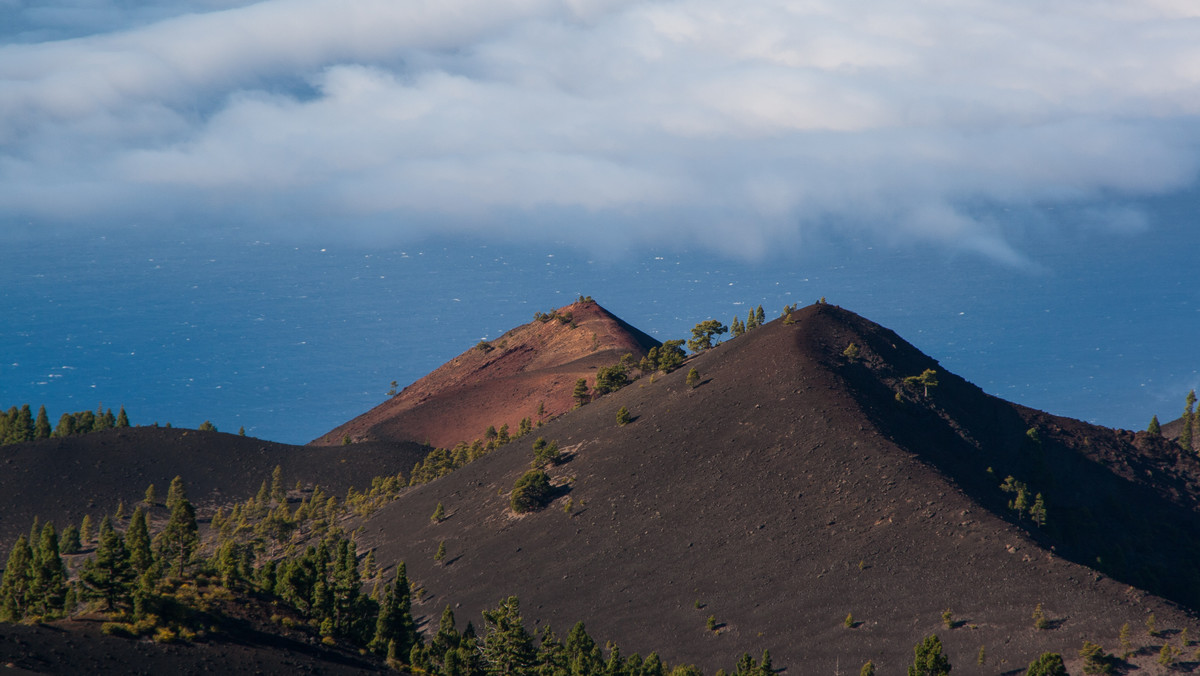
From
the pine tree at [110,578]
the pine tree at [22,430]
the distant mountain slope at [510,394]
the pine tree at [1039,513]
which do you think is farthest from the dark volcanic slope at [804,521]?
the pine tree at [22,430]

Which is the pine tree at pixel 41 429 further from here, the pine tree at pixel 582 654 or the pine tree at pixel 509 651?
the pine tree at pixel 582 654

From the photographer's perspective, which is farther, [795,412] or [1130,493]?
[1130,493]

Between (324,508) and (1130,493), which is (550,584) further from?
(1130,493)

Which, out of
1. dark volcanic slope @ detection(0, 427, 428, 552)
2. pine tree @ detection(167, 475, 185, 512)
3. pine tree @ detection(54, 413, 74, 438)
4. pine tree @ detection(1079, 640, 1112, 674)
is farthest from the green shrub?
pine tree @ detection(54, 413, 74, 438)

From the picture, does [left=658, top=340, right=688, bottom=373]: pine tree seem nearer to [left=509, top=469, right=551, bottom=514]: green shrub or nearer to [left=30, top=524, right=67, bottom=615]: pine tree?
[left=509, top=469, right=551, bottom=514]: green shrub

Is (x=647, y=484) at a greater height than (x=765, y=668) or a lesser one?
greater

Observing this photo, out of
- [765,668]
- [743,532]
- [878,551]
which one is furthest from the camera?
[743,532]

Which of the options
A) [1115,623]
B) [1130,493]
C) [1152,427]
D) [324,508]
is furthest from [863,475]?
[1152,427]
